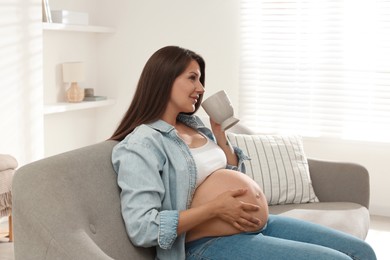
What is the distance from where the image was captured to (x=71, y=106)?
5223 mm

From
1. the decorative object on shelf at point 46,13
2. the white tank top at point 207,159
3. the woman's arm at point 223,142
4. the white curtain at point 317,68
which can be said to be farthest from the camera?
the white curtain at point 317,68

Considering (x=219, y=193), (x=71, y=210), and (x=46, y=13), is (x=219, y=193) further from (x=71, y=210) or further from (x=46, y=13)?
(x=46, y=13)

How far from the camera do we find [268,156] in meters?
3.59

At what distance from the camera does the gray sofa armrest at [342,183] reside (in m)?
3.51

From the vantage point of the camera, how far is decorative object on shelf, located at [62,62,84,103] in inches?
207

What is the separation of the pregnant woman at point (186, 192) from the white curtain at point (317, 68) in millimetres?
2744

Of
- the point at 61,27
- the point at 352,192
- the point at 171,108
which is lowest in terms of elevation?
the point at 352,192

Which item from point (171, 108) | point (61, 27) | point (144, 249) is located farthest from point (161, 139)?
point (61, 27)

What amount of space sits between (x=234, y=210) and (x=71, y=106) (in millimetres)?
3243

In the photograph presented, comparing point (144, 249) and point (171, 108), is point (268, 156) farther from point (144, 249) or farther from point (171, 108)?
point (144, 249)

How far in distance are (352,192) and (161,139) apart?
1563mm

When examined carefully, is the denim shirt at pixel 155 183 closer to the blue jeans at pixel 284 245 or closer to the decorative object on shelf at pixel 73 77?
the blue jeans at pixel 284 245

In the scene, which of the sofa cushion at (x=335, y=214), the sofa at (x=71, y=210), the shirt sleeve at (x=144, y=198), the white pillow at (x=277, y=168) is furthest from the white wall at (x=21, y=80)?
the shirt sleeve at (x=144, y=198)

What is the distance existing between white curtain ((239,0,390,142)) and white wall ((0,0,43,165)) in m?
1.61
